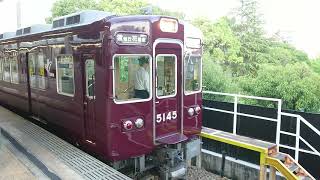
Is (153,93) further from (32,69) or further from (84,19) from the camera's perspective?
(32,69)

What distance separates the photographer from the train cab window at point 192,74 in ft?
21.6

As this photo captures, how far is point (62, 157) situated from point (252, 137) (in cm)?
424

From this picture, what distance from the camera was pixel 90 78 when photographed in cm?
573

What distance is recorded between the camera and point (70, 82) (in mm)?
6395

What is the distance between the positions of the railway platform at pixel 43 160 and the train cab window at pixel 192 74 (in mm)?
2411

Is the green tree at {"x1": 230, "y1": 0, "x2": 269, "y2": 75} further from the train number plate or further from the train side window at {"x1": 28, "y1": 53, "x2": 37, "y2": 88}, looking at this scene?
the train number plate

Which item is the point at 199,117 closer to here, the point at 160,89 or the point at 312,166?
the point at 160,89

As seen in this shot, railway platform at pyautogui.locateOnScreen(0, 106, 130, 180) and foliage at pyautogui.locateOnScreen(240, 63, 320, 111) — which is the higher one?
foliage at pyautogui.locateOnScreen(240, 63, 320, 111)

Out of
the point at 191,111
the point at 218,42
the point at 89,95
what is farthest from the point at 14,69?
the point at 218,42

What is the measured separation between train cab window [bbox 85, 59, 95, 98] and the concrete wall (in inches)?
A: 146

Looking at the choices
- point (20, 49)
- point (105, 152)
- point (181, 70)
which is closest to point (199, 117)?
point (181, 70)

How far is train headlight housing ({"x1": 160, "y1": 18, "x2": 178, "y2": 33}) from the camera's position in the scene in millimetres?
5918

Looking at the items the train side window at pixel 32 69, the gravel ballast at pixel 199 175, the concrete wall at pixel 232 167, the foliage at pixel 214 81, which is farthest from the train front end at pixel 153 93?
the foliage at pixel 214 81


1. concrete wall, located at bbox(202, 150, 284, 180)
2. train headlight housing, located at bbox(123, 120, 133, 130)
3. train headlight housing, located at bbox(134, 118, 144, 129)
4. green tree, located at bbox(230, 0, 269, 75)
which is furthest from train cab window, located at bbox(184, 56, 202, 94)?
green tree, located at bbox(230, 0, 269, 75)
